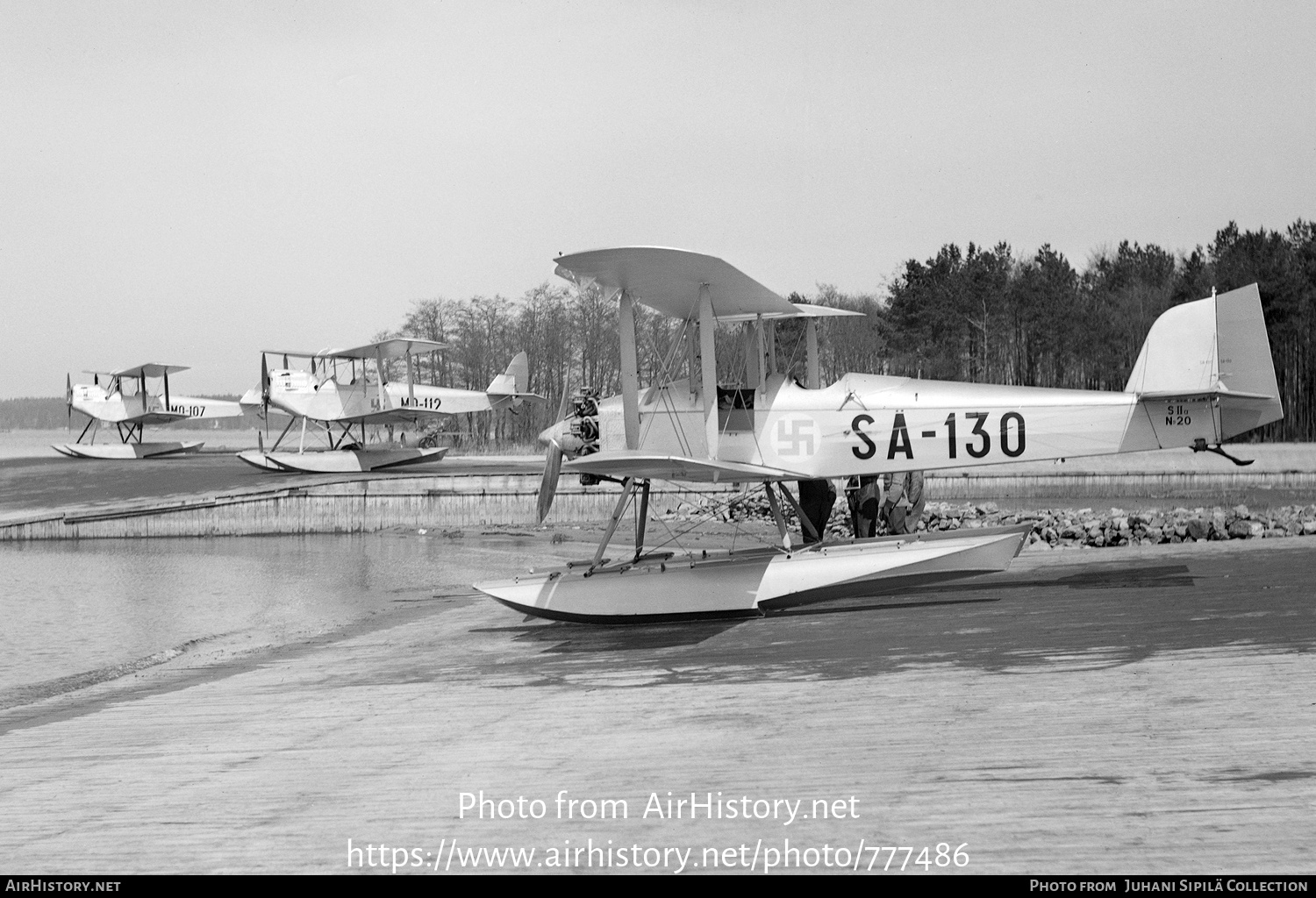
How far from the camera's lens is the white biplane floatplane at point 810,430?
10219 mm

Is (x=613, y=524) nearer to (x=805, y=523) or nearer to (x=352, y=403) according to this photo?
(x=805, y=523)

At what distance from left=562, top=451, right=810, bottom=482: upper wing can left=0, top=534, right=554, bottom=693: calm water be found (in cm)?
482

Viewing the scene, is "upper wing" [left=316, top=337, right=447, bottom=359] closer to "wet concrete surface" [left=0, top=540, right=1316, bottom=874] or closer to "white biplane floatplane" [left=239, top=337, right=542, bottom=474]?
"white biplane floatplane" [left=239, top=337, right=542, bottom=474]

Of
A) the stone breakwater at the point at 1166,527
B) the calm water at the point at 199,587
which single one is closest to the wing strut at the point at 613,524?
the calm water at the point at 199,587

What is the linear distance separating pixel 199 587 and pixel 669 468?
11331mm

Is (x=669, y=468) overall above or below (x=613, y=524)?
above

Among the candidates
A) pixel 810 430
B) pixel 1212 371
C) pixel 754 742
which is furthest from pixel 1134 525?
pixel 754 742

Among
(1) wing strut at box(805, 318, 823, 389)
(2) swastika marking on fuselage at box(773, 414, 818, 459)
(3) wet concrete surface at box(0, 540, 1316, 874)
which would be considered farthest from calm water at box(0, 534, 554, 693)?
(1) wing strut at box(805, 318, 823, 389)

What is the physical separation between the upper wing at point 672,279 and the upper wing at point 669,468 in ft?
5.24

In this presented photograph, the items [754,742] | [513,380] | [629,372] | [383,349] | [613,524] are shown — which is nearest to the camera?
[754,742]

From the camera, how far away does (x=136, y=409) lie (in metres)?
48.7

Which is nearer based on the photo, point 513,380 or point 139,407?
point 513,380

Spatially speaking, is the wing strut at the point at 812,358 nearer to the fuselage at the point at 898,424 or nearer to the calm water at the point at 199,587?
the fuselage at the point at 898,424
